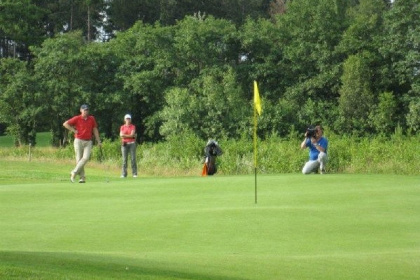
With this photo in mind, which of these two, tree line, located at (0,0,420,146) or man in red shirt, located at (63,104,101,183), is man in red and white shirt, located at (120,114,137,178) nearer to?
man in red shirt, located at (63,104,101,183)

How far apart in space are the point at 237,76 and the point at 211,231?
49.2 m

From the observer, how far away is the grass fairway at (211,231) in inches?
386

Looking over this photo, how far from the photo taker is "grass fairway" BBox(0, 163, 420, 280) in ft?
32.2

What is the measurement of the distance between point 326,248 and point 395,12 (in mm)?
51401

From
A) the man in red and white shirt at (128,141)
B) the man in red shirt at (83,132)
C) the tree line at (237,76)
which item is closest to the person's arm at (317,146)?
the man in red and white shirt at (128,141)

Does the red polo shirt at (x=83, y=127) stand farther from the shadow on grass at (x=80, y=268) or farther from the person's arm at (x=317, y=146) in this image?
the shadow on grass at (x=80, y=268)

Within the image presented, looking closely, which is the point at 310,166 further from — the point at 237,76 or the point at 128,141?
the point at 237,76

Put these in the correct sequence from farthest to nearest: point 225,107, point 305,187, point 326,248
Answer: point 225,107 → point 305,187 → point 326,248

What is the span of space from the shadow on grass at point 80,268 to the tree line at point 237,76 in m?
44.6

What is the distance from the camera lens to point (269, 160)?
36.6 metres

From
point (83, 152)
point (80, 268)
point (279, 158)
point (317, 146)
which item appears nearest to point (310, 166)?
point (317, 146)

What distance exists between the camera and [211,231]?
12.6 metres

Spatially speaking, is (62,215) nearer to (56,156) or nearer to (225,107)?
(56,156)

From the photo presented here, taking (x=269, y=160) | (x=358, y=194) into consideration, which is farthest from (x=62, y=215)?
(x=269, y=160)
